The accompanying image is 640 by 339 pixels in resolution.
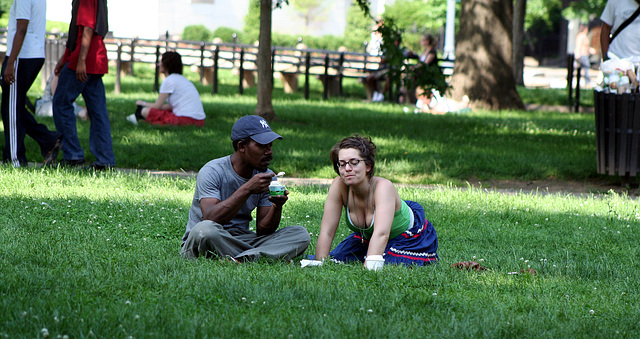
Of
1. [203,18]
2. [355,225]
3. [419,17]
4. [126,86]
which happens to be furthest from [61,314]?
[203,18]

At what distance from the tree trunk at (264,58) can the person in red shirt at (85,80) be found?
406cm

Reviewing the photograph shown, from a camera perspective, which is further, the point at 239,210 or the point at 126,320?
Result: the point at 239,210

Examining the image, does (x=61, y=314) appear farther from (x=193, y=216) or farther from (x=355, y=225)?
(x=355, y=225)

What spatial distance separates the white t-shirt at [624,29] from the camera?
30.0ft

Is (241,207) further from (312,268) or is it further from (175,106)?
(175,106)

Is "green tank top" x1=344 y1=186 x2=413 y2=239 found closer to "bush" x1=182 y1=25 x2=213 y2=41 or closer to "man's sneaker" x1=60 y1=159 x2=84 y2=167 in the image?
"man's sneaker" x1=60 y1=159 x2=84 y2=167

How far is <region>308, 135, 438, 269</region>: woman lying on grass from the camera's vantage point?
4.68 metres

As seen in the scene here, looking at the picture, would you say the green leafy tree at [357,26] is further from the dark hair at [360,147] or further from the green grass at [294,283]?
the dark hair at [360,147]

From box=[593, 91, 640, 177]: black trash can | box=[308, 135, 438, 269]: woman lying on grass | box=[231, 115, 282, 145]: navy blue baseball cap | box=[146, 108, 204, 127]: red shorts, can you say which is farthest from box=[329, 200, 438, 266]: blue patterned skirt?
box=[146, 108, 204, 127]: red shorts

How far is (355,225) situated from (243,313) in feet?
4.82

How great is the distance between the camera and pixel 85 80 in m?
8.20

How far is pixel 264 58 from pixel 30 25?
15.1 feet

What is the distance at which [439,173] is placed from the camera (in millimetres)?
9508

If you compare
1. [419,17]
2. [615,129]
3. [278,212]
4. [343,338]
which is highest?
[419,17]
